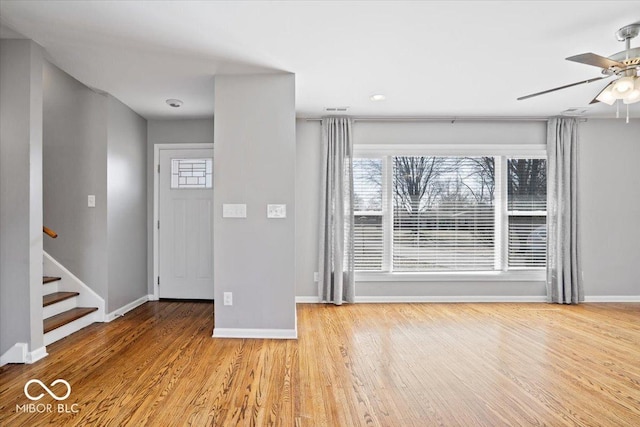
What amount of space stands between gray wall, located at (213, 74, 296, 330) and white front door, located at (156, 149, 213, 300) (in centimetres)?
153

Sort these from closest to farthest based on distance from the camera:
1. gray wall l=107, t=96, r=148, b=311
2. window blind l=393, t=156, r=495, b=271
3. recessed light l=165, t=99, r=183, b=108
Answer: gray wall l=107, t=96, r=148, b=311 < recessed light l=165, t=99, r=183, b=108 < window blind l=393, t=156, r=495, b=271

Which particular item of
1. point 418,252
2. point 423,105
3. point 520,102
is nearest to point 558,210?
point 520,102

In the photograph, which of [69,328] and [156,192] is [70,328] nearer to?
[69,328]

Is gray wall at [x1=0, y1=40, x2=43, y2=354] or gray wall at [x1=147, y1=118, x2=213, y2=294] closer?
gray wall at [x1=0, y1=40, x2=43, y2=354]

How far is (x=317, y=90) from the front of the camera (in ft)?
12.2

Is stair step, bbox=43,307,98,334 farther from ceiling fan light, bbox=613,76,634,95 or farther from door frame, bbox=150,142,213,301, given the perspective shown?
ceiling fan light, bbox=613,76,634,95

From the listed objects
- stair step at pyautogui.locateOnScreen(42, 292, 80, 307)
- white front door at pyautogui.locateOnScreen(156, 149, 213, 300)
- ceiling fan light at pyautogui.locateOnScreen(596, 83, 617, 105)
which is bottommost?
stair step at pyautogui.locateOnScreen(42, 292, 80, 307)

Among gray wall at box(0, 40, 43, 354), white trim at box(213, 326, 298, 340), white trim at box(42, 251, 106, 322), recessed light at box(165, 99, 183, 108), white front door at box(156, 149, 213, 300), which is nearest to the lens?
gray wall at box(0, 40, 43, 354)

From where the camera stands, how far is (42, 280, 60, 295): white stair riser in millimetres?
3537

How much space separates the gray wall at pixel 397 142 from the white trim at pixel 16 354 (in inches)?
111

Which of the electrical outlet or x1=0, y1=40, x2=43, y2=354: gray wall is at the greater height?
x1=0, y1=40, x2=43, y2=354: gray wall

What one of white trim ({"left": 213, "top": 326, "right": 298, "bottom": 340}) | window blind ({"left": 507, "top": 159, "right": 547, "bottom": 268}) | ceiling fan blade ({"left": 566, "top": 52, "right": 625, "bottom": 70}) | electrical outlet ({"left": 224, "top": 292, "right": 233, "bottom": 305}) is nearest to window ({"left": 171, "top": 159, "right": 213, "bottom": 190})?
electrical outlet ({"left": 224, "top": 292, "right": 233, "bottom": 305})

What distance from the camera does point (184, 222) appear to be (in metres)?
4.70

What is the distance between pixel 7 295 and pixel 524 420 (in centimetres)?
360
